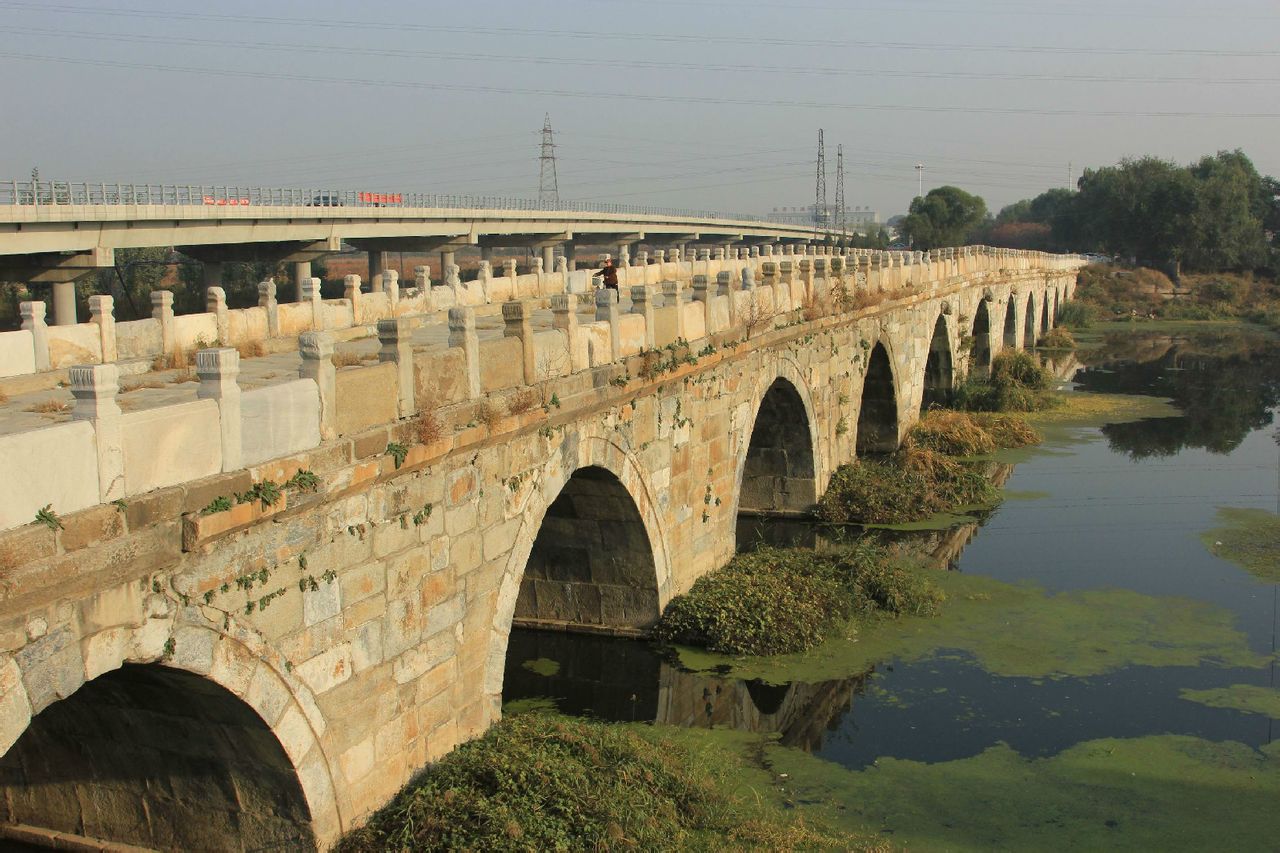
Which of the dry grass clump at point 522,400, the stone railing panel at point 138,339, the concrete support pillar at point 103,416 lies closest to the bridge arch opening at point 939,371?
the dry grass clump at point 522,400

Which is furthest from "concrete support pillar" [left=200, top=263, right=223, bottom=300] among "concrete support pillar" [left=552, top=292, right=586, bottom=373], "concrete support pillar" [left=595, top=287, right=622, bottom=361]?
"concrete support pillar" [left=552, top=292, right=586, bottom=373]

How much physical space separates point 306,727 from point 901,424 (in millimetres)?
18160

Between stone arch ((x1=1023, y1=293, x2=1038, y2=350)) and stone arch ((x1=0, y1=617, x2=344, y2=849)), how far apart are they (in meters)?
42.4

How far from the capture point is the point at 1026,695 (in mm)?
11992

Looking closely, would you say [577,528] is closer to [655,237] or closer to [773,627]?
[773,627]

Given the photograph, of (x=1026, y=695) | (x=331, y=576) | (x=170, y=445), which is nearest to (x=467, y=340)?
(x=331, y=576)

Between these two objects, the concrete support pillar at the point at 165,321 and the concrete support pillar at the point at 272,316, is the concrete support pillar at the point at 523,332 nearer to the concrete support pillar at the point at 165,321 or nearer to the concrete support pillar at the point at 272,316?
the concrete support pillar at the point at 165,321

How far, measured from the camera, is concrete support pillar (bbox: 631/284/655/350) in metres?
12.1

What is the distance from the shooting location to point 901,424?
78.2ft

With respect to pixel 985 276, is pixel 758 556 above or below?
below

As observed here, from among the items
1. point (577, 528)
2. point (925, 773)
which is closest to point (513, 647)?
point (577, 528)

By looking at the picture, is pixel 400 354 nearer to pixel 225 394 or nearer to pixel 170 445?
pixel 225 394

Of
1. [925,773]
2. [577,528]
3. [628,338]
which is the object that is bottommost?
[925,773]

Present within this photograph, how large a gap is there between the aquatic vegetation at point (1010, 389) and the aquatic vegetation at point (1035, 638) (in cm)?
1398
